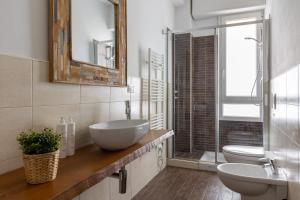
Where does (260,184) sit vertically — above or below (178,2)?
below

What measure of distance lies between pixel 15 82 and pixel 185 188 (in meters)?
2.15

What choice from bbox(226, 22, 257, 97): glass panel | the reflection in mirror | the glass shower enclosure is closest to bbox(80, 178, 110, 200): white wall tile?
the reflection in mirror

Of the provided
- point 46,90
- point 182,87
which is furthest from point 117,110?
point 182,87

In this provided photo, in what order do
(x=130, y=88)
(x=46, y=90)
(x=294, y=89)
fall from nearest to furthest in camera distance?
(x=294, y=89) → (x=46, y=90) → (x=130, y=88)

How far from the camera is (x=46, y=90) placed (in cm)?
130

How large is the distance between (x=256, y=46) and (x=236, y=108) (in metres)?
1.03

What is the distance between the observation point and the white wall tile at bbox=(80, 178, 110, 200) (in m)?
1.63

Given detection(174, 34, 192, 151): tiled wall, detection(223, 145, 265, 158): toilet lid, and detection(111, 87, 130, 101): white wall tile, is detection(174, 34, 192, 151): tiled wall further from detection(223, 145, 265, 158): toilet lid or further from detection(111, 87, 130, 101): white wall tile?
detection(111, 87, 130, 101): white wall tile

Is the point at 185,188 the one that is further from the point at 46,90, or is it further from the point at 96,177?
the point at 46,90

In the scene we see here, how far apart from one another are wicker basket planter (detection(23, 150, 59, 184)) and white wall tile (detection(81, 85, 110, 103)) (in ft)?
2.29

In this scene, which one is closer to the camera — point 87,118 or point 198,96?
point 87,118

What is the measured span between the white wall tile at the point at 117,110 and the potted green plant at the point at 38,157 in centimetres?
101

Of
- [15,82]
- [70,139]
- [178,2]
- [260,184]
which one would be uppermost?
[178,2]

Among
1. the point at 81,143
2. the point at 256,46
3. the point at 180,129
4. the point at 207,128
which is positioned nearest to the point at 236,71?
the point at 256,46
